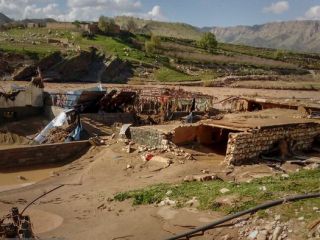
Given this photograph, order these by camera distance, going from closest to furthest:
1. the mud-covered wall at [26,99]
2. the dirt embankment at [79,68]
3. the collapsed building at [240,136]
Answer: the collapsed building at [240,136] < the mud-covered wall at [26,99] < the dirt embankment at [79,68]

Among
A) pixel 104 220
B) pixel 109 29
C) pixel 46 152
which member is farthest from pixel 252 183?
pixel 109 29

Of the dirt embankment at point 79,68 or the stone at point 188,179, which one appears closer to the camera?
the stone at point 188,179

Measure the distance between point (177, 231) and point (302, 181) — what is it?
142 inches

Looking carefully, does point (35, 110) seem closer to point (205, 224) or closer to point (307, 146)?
point (307, 146)

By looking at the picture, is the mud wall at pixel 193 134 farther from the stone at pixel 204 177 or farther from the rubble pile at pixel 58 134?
the rubble pile at pixel 58 134

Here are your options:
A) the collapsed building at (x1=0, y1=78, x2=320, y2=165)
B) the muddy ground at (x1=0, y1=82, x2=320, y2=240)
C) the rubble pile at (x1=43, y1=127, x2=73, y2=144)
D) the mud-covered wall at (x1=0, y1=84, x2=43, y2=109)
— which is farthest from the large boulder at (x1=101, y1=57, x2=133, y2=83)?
the muddy ground at (x1=0, y1=82, x2=320, y2=240)

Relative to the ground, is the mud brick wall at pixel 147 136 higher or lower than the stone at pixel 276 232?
higher

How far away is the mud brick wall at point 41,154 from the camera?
17.4 m

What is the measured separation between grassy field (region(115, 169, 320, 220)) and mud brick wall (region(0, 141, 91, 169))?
5.90 metres

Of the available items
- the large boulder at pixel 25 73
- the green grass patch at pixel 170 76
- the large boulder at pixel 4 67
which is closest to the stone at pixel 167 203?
the large boulder at pixel 25 73

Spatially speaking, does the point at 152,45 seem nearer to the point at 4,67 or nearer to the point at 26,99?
the point at 4,67

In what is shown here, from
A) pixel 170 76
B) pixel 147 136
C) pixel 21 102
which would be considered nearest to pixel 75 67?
pixel 170 76

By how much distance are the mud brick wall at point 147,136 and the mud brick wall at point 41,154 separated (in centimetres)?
191

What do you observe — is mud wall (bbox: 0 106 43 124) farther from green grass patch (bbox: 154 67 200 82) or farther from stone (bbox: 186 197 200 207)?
green grass patch (bbox: 154 67 200 82)
